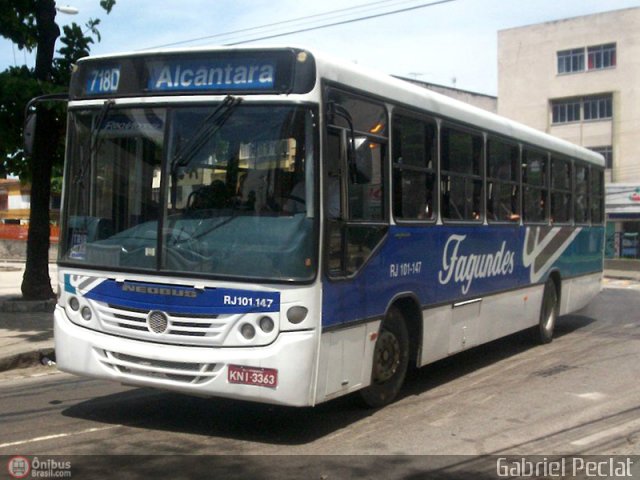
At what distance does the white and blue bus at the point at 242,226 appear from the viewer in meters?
6.33

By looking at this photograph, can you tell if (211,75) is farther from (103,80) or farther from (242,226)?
(242,226)

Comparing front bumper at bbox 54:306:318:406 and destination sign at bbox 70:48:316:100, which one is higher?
destination sign at bbox 70:48:316:100

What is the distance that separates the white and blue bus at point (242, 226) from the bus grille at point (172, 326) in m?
0.01

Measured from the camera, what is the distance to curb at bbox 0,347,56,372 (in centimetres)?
999

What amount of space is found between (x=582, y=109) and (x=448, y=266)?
45.5m

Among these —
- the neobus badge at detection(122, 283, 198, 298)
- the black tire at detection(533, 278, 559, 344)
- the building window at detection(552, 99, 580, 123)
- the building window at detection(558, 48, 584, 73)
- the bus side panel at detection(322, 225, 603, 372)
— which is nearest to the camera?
the neobus badge at detection(122, 283, 198, 298)

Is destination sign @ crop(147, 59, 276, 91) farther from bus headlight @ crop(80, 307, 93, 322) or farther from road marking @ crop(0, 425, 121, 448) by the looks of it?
road marking @ crop(0, 425, 121, 448)

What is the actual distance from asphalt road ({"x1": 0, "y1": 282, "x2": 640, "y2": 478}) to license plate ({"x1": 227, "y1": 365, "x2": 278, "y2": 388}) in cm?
53

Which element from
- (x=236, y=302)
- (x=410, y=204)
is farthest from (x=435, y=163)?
(x=236, y=302)

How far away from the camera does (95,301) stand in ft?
22.7

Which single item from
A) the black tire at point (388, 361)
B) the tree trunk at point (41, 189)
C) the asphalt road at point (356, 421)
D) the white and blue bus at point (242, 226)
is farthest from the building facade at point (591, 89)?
the white and blue bus at point (242, 226)

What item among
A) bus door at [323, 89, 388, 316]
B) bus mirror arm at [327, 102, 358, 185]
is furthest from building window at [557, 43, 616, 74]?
bus mirror arm at [327, 102, 358, 185]

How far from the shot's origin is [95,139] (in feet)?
23.3

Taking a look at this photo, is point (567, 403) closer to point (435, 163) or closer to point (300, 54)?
point (435, 163)
